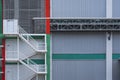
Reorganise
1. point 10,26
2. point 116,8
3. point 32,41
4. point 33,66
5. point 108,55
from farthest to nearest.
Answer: point 116,8
point 108,55
point 32,41
point 33,66
point 10,26

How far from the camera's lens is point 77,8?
1689 cm

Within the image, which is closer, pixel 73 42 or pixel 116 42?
pixel 73 42

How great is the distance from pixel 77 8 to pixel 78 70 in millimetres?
3822

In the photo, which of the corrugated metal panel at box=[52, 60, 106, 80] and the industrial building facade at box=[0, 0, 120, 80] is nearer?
the industrial building facade at box=[0, 0, 120, 80]

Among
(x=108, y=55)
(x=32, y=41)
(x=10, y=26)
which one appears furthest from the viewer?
(x=108, y=55)

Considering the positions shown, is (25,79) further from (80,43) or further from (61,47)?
(80,43)

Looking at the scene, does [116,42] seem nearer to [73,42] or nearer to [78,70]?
[73,42]

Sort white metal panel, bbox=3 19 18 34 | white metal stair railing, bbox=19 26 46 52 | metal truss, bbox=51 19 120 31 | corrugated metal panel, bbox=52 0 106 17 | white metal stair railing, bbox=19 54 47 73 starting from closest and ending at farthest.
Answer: white metal panel, bbox=3 19 18 34 < white metal stair railing, bbox=19 54 47 73 < white metal stair railing, bbox=19 26 46 52 < metal truss, bbox=51 19 120 31 < corrugated metal panel, bbox=52 0 106 17

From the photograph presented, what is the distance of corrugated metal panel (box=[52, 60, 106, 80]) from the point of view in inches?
663

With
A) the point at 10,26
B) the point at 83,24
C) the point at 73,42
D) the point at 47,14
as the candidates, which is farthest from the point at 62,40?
the point at 10,26

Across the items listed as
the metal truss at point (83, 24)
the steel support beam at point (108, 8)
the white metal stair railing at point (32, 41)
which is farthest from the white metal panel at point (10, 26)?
the steel support beam at point (108, 8)

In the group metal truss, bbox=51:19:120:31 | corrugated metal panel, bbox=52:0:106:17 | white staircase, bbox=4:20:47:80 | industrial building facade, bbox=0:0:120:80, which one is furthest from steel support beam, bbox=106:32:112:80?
white staircase, bbox=4:20:47:80

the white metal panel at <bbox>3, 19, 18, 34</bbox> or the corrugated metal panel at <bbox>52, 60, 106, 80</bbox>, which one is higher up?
the white metal panel at <bbox>3, 19, 18, 34</bbox>

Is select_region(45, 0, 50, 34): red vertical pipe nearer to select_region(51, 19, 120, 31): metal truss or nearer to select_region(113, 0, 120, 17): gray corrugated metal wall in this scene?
select_region(51, 19, 120, 31): metal truss
